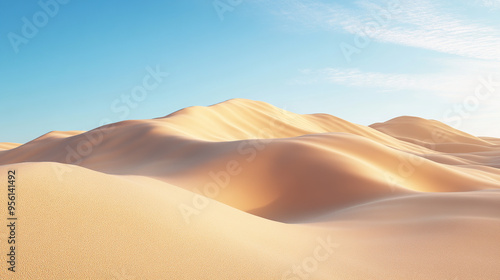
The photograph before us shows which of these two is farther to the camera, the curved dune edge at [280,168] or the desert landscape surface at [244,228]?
the curved dune edge at [280,168]

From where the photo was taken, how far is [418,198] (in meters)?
7.25

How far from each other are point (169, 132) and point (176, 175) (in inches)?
309

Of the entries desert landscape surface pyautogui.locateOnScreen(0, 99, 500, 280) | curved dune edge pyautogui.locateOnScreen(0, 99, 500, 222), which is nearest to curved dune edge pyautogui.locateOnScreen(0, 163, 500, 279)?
desert landscape surface pyautogui.locateOnScreen(0, 99, 500, 280)

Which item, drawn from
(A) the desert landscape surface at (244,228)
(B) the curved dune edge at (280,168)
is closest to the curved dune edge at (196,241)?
(A) the desert landscape surface at (244,228)

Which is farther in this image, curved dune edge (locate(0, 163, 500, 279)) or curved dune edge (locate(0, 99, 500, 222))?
curved dune edge (locate(0, 99, 500, 222))

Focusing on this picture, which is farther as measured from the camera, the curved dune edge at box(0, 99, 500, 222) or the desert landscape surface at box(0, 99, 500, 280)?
the curved dune edge at box(0, 99, 500, 222)

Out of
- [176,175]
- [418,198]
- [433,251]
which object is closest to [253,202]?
[176,175]

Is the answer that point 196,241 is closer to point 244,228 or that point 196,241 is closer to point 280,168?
point 244,228

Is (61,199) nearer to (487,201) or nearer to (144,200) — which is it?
(144,200)

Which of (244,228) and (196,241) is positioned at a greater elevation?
(196,241)

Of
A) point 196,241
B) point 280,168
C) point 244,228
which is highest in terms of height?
point 196,241

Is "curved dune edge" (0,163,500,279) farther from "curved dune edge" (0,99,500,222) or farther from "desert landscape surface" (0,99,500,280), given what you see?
"curved dune edge" (0,99,500,222)

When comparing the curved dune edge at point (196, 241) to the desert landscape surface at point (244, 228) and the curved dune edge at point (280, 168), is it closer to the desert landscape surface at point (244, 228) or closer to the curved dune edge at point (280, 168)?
the desert landscape surface at point (244, 228)

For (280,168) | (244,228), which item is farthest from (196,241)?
(280,168)
